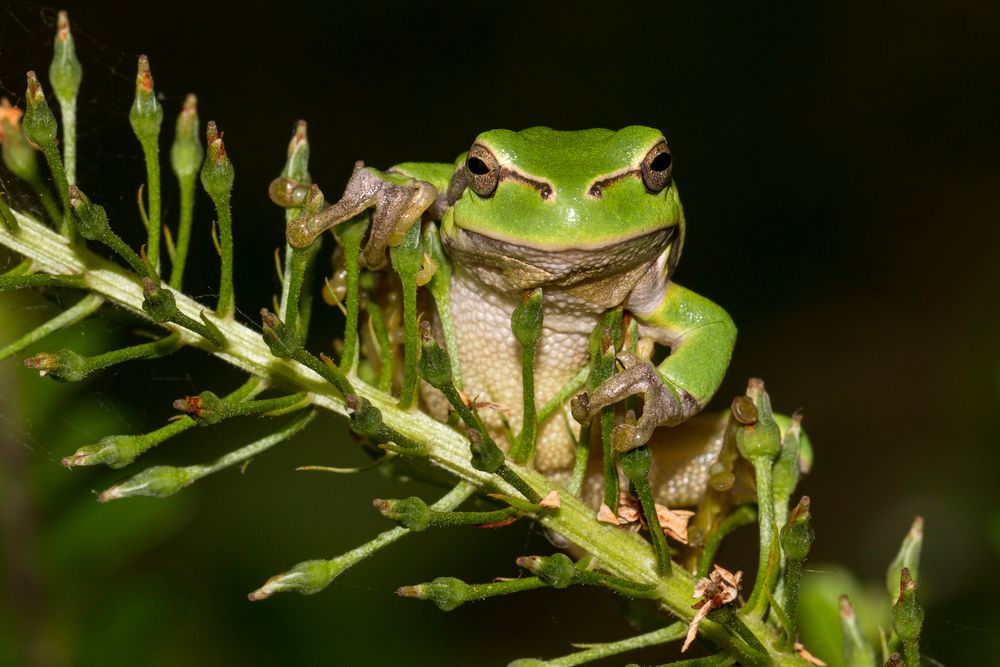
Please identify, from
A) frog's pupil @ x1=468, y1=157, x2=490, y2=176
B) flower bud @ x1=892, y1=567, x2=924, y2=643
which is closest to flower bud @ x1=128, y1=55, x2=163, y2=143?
frog's pupil @ x1=468, y1=157, x2=490, y2=176

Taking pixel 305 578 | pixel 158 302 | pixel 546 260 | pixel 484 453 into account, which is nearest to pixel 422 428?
pixel 484 453

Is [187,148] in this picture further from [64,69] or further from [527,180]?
[527,180]

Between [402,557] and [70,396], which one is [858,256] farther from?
[70,396]

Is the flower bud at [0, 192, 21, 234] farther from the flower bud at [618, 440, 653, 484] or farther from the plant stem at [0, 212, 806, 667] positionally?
the flower bud at [618, 440, 653, 484]

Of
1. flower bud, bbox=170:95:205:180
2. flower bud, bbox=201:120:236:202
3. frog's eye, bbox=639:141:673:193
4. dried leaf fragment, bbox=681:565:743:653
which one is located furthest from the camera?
frog's eye, bbox=639:141:673:193

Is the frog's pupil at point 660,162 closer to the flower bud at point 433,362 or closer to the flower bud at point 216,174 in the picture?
the flower bud at point 433,362

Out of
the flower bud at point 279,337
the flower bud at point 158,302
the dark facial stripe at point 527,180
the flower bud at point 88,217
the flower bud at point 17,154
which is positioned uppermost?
the flower bud at point 17,154

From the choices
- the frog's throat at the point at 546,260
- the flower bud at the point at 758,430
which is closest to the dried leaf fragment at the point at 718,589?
the flower bud at the point at 758,430

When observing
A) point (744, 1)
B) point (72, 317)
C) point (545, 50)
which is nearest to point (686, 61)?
point (744, 1)
